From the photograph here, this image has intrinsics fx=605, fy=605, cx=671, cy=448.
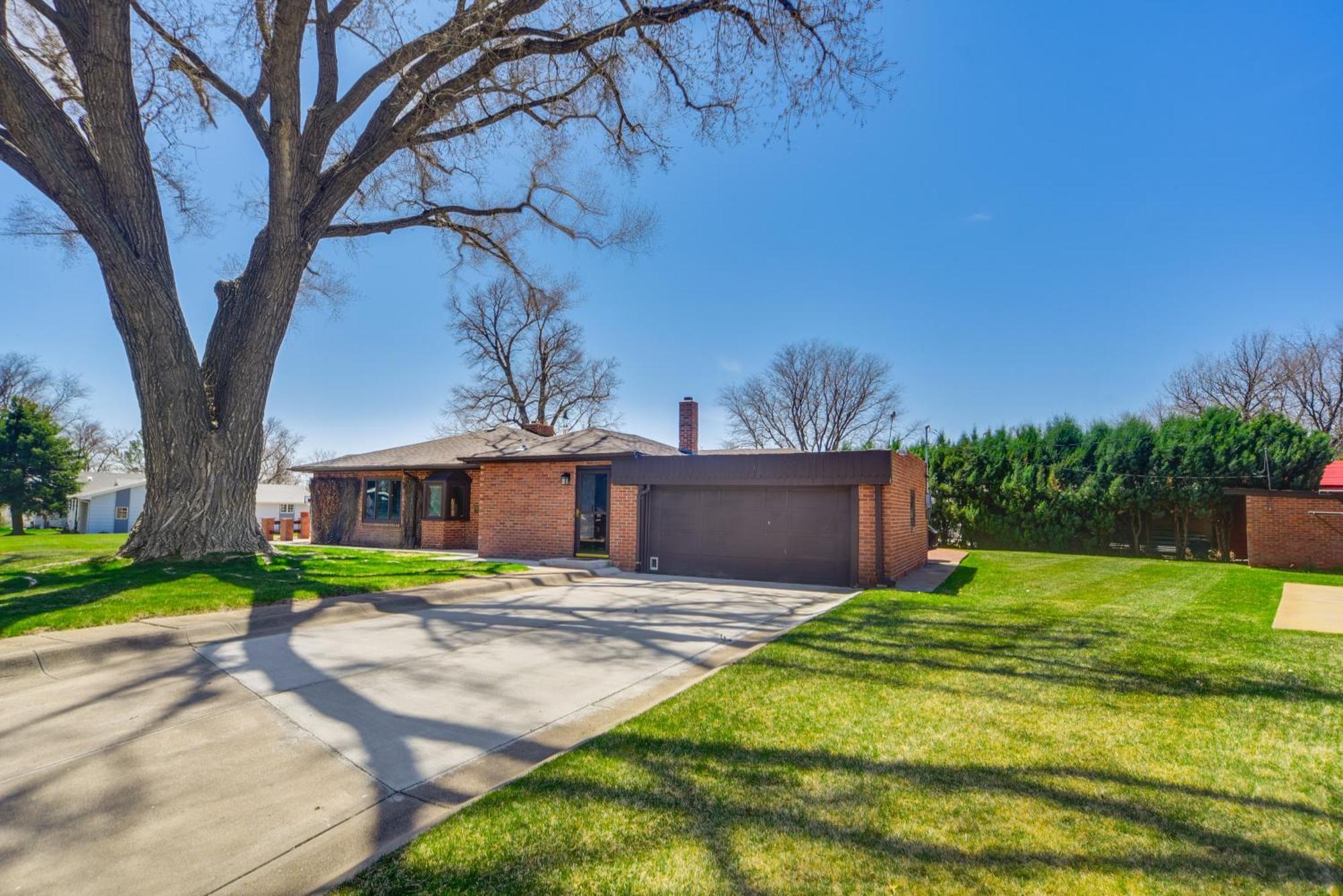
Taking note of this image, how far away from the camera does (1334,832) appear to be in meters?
2.36

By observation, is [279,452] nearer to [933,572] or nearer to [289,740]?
[933,572]

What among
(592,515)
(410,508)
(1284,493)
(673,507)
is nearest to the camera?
(673,507)

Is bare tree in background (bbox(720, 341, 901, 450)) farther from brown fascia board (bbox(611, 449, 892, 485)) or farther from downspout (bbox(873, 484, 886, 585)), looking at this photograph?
downspout (bbox(873, 484, 886, 585))

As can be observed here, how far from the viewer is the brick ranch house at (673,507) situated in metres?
10.7

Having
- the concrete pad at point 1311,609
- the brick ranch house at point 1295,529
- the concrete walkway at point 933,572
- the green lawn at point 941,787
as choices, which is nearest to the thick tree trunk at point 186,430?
the green lawn at point 941,787

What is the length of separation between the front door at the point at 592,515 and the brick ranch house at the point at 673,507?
0.13 ft

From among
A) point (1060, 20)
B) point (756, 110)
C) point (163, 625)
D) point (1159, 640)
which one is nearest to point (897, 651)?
point (1159, 640)

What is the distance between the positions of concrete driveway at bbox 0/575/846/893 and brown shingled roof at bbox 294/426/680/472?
7235mm

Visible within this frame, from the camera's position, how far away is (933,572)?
12781mm

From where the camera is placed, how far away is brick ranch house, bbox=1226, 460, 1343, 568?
43.4ft

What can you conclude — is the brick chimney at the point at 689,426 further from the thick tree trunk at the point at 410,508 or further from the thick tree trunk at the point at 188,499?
the thick tree trunk at the point at 188,499

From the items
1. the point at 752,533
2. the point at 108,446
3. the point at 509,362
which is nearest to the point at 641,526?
the point at 752,533

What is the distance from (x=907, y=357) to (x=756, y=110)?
24.6 metres

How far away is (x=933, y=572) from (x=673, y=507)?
5697mm
